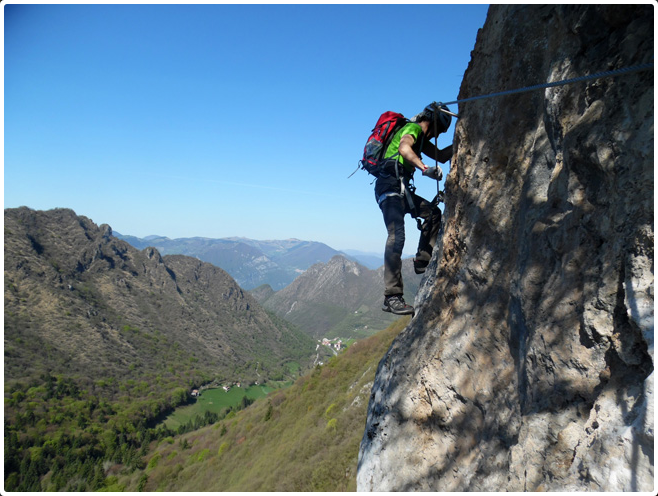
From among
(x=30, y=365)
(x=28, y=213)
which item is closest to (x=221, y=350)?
(x=30, y=365)

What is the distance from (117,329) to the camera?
504 feet

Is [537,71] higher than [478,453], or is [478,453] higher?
[537,71]

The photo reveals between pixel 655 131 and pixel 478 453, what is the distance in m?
3.60

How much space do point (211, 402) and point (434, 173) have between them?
145783 millimetres

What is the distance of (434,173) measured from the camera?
576 cm

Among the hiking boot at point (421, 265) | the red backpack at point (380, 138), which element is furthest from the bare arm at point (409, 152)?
the hiking boot at point (421, 265)

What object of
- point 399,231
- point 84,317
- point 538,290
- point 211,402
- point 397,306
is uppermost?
point 399,231

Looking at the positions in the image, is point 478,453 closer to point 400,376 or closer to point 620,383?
point 400,376

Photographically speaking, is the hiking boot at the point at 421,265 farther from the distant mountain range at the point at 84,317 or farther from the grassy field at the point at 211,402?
the distant mountain range at the point at 84,317

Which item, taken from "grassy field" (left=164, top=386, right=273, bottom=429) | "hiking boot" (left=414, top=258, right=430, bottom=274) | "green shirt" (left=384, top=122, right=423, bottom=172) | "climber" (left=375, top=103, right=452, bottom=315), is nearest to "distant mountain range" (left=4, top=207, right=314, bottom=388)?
"grassy field" (left=164, top=386, right=273, bottom=429)

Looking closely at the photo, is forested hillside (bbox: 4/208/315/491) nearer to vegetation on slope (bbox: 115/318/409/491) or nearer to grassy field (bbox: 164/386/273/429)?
grassy field (bbox: 164/386/273/429)

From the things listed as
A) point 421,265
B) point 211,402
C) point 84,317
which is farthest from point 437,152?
point 84,317

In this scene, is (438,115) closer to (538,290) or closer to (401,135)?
(401,135)

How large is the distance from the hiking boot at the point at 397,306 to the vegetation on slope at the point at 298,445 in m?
7.29
